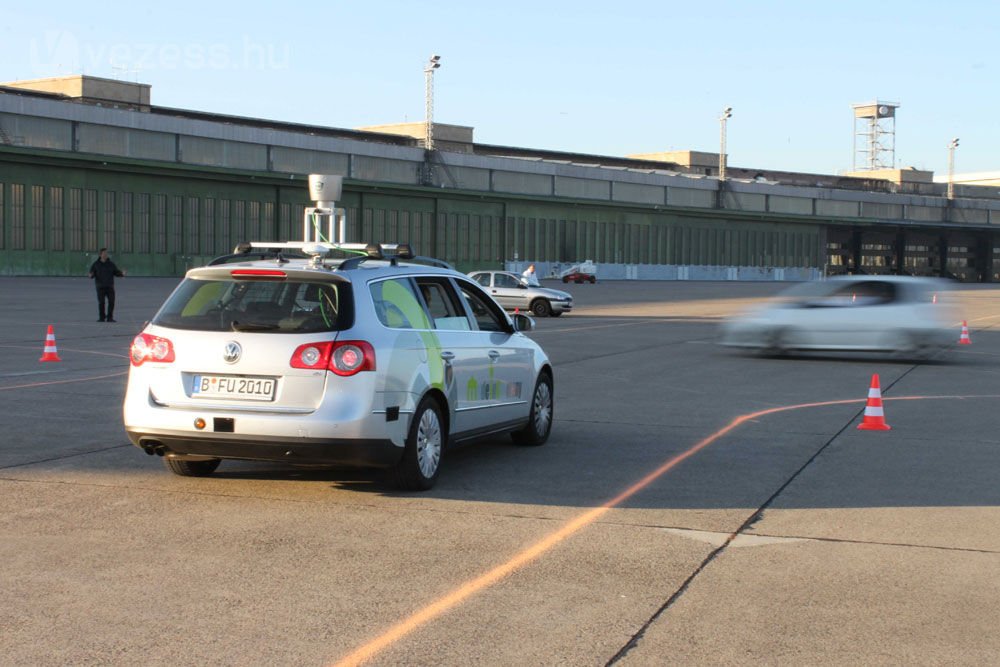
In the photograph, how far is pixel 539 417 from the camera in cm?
1146

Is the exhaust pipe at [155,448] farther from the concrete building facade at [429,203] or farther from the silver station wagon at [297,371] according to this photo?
the concrete building facade at [429,203]

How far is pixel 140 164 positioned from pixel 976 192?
3649 inches

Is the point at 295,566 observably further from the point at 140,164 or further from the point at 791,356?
the point at 140,164

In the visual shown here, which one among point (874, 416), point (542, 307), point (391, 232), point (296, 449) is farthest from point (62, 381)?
point (391, 232)

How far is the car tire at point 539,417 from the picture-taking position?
11.3 meters

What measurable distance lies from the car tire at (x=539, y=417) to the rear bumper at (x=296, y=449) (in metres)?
2.74

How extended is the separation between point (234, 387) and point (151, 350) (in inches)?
28.6

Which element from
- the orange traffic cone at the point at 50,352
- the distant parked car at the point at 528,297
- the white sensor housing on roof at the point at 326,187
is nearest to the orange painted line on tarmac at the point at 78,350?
the orange traffic cone at the point at 50,352

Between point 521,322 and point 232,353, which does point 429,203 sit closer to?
point 521,322

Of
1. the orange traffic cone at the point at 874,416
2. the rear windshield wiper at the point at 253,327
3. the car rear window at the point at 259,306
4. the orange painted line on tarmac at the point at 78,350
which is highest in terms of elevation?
the car rear window at the point at 259,306

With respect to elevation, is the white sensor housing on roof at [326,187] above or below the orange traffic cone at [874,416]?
above

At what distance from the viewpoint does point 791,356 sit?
24.0 m

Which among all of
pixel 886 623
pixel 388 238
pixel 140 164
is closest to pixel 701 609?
pixel 886 623

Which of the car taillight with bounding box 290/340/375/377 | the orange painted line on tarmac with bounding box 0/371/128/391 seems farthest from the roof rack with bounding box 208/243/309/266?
the orange painted line on tarmac with bounding box 0/371/128/391
